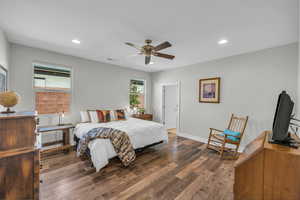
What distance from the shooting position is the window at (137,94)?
5.03m

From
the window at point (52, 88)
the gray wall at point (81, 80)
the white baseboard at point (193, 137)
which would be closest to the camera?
the gray wall at point (81, 80)

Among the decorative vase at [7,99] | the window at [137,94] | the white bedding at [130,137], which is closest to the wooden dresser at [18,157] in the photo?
the decorative vase at [7,99]

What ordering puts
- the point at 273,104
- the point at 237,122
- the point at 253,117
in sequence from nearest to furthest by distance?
the point at 273,104
the point at 253,117
the point at 237,122

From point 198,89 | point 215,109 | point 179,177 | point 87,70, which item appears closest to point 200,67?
point 198,89

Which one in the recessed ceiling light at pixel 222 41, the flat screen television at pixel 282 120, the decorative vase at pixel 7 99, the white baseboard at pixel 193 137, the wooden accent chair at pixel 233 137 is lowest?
the white baseboard at pixel 193 137

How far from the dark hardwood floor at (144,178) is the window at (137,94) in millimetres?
2372

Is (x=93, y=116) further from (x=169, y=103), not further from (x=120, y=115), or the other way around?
(x=169, y=103)

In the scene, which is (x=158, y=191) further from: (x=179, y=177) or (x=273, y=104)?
(x=273, y=104)

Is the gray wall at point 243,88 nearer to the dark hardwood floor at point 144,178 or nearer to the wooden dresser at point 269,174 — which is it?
the dark hardwood floor at point 144,178

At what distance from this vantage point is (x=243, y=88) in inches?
127

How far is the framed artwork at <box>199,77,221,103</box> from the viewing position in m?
3.65

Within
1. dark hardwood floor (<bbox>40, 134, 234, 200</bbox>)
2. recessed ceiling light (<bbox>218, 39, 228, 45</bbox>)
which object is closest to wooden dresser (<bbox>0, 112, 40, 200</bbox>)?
dark hardwood floor (<bbox>40, 134, 234, 200</bbox>)

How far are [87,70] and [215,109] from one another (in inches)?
157

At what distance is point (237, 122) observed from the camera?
3.29 m
